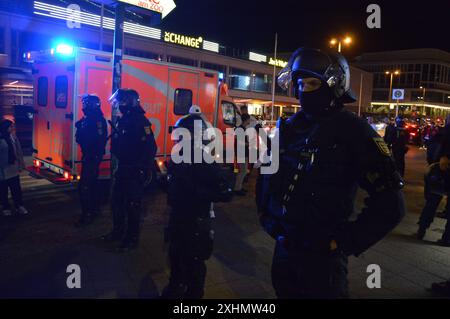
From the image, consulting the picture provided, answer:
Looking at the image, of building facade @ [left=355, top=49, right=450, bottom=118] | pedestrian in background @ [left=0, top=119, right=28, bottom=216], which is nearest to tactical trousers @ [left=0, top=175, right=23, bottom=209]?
pedestrian in background @ [left=0, top=119, right=28, bottom=216]

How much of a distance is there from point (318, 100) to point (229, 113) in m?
8.75

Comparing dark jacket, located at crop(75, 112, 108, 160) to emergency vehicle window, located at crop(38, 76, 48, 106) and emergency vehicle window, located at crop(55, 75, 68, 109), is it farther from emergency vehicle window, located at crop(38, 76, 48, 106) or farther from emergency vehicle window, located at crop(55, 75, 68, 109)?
emergency vehicle window, located at crop(38, 76, 48, 106)

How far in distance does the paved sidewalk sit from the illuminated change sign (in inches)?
1119

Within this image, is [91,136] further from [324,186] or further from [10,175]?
[324,186]

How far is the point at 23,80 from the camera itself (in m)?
16.0

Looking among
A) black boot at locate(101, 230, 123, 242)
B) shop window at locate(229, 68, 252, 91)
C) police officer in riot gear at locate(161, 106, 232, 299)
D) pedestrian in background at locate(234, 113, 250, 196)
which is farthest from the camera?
shop window at locate(229, 68, 252, 91)

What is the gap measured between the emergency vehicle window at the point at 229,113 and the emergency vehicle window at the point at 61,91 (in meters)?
4.17

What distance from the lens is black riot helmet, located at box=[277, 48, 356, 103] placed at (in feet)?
7.33

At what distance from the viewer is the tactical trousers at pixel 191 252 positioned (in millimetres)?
3617

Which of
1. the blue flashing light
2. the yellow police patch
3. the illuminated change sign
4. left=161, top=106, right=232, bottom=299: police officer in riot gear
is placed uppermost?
the illuminated change sign

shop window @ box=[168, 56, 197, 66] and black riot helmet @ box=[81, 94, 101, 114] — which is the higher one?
shop window @ box=[168, 56, 197, 66]

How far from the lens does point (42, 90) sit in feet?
29.0
